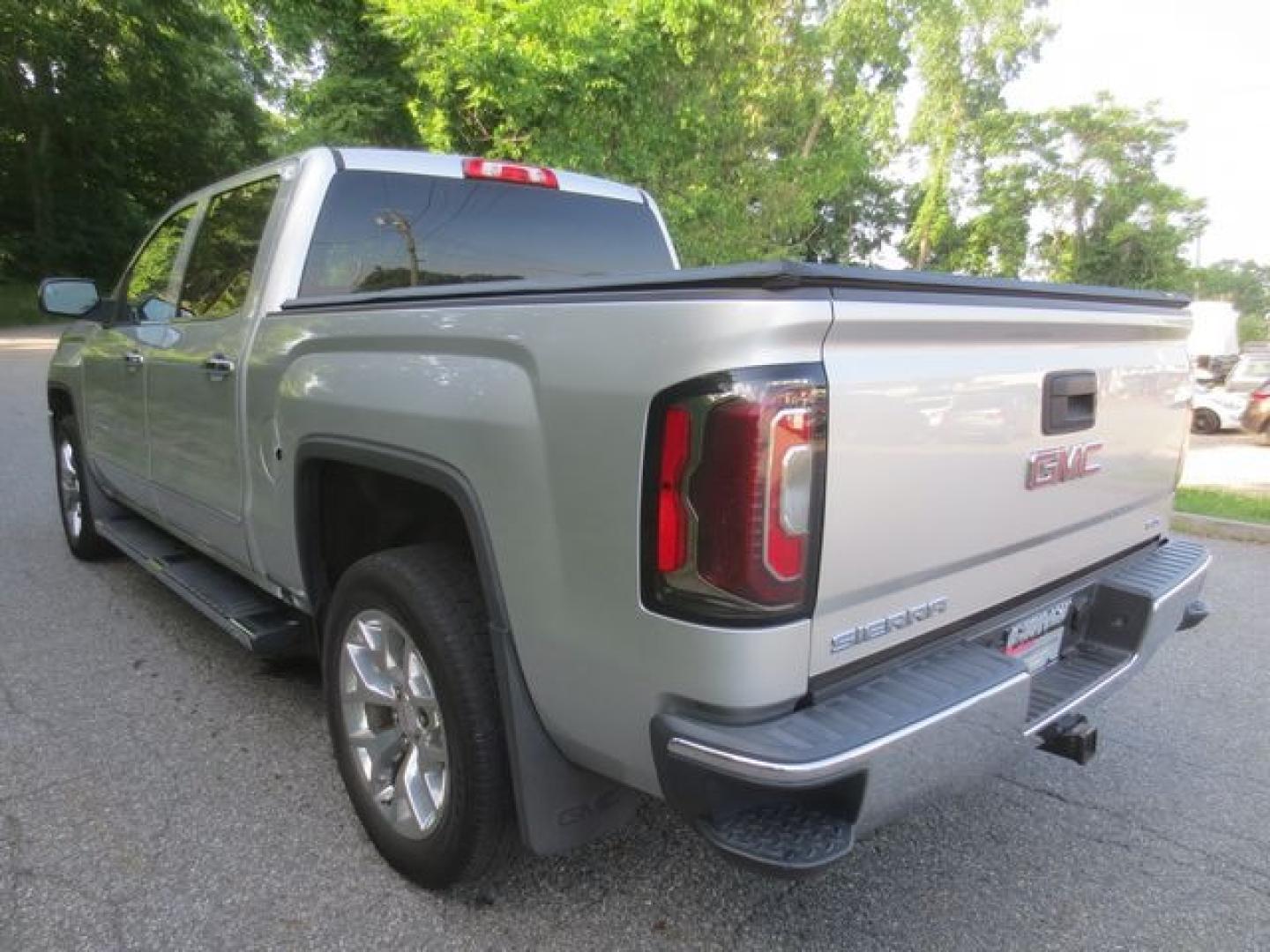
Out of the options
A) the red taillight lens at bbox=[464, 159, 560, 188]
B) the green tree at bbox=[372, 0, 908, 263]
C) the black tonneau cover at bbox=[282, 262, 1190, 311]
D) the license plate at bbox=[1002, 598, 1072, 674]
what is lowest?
the license plate at bbox=[1002, 598, 1072, 674]

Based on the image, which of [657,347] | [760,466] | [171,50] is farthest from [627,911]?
[171,50]

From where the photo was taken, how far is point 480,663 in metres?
2.07

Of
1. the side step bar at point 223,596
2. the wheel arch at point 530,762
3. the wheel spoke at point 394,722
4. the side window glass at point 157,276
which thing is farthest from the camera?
the side window glass at point 157,276

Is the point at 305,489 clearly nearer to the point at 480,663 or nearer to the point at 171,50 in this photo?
the point at 480,663

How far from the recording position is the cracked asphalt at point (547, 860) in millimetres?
2232

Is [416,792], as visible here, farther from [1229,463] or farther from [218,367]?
[1229,463]

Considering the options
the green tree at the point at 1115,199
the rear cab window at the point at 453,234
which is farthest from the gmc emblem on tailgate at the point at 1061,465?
the green tree at the point at 1115,199

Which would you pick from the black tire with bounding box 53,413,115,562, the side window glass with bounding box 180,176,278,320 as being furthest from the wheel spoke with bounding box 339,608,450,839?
the black tire with bounding box 53,413,115,562

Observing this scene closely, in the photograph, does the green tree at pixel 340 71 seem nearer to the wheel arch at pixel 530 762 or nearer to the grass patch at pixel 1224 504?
the grass patch at pixel 1224 504

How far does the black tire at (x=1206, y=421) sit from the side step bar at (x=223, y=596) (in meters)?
18.8

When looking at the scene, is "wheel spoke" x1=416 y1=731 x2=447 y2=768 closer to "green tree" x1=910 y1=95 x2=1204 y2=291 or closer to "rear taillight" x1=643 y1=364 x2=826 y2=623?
"rear taillight" x1=643 y1=364 x2=826 y2=623

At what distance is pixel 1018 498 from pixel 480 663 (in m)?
1.32

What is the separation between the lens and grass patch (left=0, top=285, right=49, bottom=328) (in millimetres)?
27672

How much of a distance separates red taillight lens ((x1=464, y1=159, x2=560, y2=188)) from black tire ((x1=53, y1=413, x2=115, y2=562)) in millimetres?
2999
